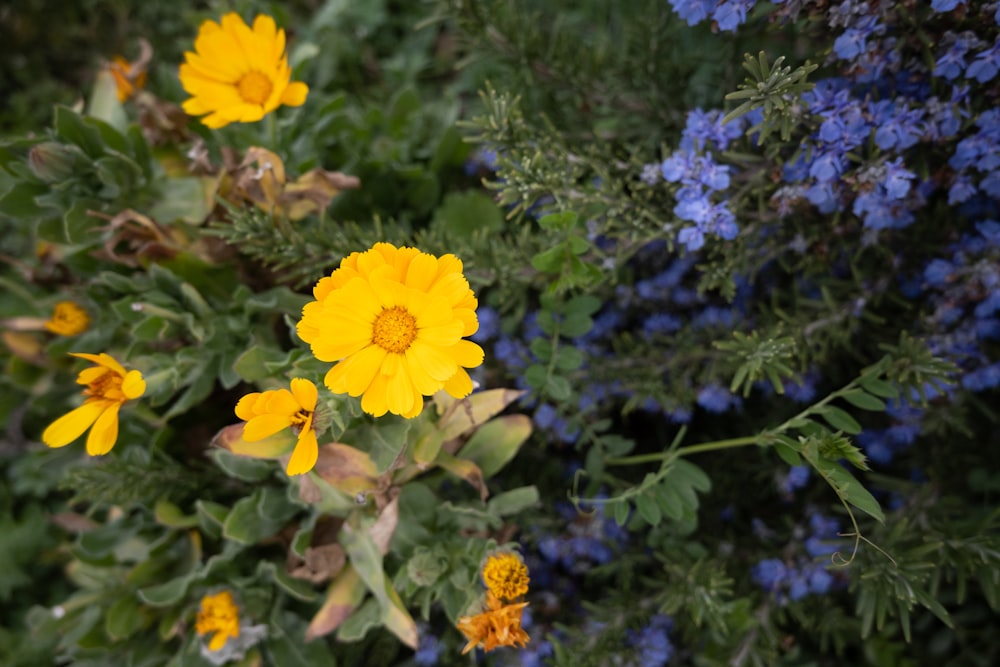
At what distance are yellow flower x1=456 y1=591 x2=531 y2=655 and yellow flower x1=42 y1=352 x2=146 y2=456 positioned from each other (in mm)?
626

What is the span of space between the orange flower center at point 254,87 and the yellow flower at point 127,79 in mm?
368

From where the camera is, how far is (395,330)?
1.00 m

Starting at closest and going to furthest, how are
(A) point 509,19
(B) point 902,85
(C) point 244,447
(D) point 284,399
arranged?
(D) point 284,399
(C) point 244,447
(B) point 902,85
(A) point 509,19

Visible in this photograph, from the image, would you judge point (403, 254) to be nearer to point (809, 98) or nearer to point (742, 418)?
point (809, 98)

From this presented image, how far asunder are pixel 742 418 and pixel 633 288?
413 mm

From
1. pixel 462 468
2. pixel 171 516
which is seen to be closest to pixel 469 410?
pixel 462 468

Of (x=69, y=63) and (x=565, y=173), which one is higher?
(x=565, y=173)

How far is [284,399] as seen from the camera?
98 centimetres

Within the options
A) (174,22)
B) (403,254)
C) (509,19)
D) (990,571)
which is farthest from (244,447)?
(174,22)

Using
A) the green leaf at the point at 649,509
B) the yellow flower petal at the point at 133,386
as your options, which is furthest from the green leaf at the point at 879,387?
the yellow flower petal at the point at 133,386

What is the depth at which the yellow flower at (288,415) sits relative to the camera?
960 mm

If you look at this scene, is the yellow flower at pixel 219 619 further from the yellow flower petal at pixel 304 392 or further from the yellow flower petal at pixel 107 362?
the yellow flower petal at pixel 304 392

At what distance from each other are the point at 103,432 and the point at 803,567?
1309mm

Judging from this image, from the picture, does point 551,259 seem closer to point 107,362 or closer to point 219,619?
point 107,362
